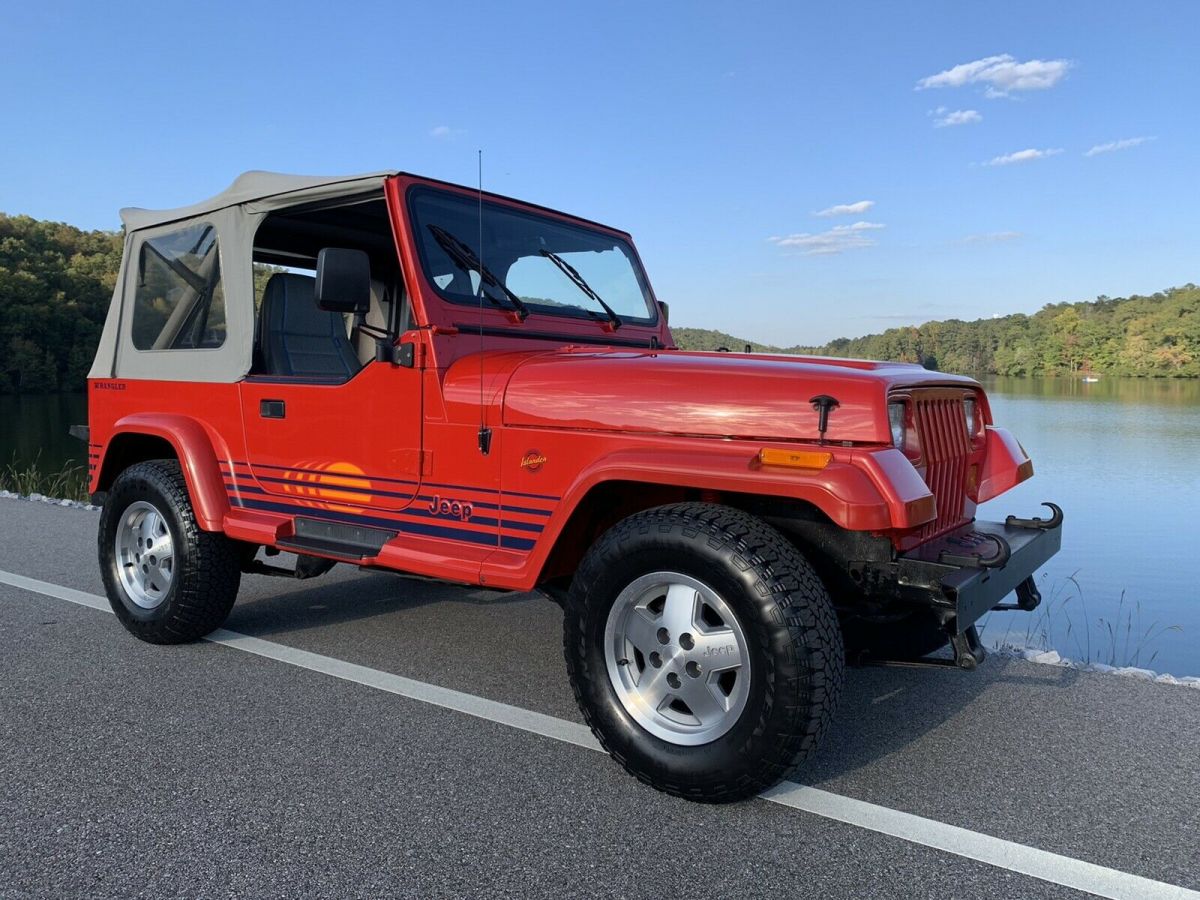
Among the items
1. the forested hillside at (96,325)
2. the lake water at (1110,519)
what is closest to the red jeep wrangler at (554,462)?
the lake water at (1110,519)

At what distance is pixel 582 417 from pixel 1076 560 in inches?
401

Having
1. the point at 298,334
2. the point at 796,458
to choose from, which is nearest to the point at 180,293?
the point at 298,334

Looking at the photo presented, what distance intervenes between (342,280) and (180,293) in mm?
1687

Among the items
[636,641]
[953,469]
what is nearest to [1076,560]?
[953,469]

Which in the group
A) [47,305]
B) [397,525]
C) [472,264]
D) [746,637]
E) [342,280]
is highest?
[47,305]

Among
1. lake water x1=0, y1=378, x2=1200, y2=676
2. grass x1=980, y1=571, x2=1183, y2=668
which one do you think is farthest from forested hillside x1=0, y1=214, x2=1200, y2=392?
grass x1=980, y1=571, x2=1183, y2=668

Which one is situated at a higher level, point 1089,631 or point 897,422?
point 897,422

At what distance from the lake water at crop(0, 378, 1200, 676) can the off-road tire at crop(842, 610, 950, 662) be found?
3259 mm

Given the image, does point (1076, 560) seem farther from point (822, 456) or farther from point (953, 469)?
point (822, 456)

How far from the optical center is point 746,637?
2660 mm

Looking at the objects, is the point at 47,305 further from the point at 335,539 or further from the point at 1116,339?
the point at 1116,339

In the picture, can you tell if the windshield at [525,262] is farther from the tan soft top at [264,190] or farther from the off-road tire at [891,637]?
the off-road tire at [891,637]

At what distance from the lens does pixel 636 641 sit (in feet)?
9.61

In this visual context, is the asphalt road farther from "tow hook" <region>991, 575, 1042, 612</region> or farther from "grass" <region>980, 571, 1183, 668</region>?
"grass" <region>980, 571, 1183, 668</region>
